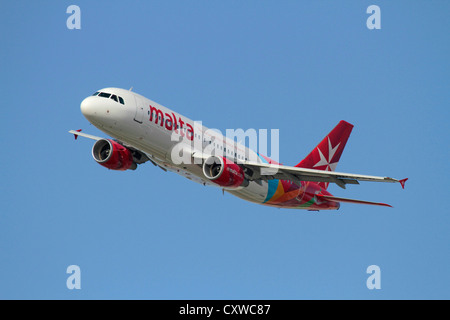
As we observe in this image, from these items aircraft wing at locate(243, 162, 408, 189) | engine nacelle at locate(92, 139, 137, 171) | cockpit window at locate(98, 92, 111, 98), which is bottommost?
aircraft wing at locate(243, 162, 408, 189)

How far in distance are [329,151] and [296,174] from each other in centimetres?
1263

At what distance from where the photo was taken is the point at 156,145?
49312mm

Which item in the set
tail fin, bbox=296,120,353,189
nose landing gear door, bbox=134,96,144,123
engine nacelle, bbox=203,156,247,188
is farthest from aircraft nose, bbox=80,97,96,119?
tail fin, bbox=296,120,353,189

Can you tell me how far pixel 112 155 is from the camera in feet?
174

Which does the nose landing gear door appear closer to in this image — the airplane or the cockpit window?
the airplane

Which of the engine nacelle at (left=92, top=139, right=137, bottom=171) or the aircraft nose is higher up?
the aircraft nose

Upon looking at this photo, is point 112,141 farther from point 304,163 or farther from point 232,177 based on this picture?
point 304,163

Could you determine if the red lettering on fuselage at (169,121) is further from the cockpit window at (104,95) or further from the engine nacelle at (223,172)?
the cockpit window at (104,95)

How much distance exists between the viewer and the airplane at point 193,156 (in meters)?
47.6

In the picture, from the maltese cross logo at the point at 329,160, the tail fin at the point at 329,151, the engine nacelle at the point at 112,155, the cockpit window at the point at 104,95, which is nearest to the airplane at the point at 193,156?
the engine nacelle at the point at 112,155

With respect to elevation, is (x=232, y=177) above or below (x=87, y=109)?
Answer: below

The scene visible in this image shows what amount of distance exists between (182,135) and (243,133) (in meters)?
8.51

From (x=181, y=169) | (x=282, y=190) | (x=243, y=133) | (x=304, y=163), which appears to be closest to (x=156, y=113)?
(x=181, y=169)

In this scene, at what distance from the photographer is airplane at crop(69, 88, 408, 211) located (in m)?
47.6
